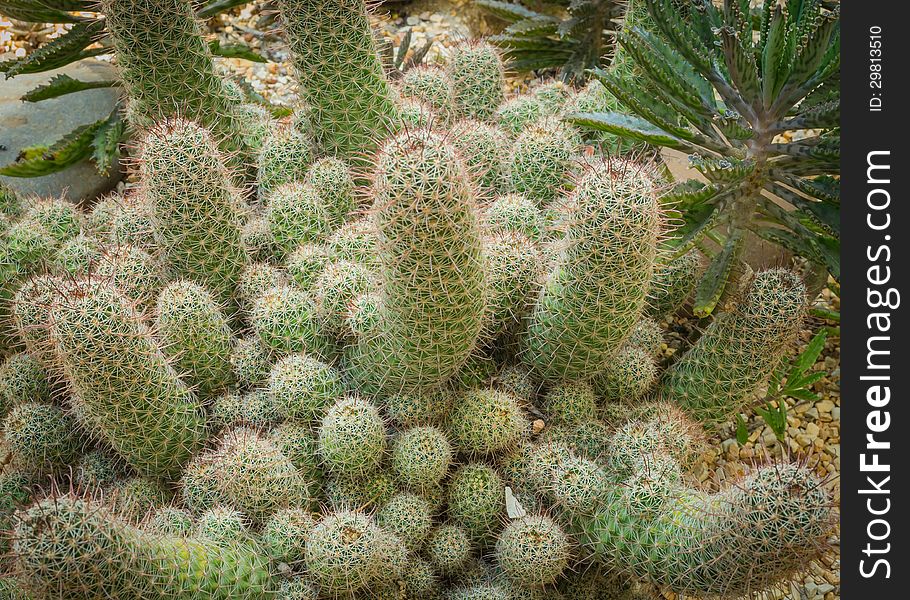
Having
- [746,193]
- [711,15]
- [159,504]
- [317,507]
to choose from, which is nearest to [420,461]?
[317,507]

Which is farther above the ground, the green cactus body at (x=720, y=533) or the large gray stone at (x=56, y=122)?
the large gray stone at (x=56, y=122)

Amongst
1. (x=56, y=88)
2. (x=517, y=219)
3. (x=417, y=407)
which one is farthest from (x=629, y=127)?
(x=56, y=88)

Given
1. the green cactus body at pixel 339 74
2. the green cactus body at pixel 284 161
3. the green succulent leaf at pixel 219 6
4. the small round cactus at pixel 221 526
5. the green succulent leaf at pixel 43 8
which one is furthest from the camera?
the green succulent leaf at pixel 219 6

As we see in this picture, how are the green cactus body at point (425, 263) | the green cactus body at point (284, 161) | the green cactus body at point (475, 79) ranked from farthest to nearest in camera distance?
the green cactus body at point (475, 79) → the green cactus body at point (284, 161) → the green cactus body at point (425, 263)

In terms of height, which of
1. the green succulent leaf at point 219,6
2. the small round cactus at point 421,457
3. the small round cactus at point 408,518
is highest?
the green succulent leaf at point 219,6

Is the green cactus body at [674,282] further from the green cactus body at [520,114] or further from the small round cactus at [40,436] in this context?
the small round cactus at [40,436]

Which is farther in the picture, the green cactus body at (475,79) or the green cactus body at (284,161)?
the green cactus body at (475,79)

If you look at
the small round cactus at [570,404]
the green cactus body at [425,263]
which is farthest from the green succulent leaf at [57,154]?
the small round cactus at [570,404]

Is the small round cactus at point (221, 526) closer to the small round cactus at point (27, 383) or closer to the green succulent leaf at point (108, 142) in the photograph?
the small round cactus at point (27, 383)
